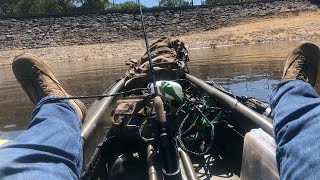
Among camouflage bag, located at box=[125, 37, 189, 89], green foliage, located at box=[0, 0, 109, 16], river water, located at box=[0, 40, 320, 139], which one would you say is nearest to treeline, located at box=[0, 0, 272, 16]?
green foliage, located at box=[0, 0, 109, 16]

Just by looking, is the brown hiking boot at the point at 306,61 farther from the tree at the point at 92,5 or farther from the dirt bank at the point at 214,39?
the tree at the point at 92,5

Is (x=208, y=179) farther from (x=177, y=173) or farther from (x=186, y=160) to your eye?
(x=177, y=173)

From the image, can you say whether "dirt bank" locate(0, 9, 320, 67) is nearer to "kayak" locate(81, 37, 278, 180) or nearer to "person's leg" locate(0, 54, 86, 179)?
"kayak" locate(81, 37, 278, 180)

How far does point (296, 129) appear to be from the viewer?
2109mm

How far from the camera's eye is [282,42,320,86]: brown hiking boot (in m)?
3.39

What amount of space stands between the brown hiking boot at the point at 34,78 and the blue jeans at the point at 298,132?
68.2 inches

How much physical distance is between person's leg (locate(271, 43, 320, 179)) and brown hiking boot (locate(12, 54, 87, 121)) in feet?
5.56

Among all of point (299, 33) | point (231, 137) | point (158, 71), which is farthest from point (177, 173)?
point (299, 33)

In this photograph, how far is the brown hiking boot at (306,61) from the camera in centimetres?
339

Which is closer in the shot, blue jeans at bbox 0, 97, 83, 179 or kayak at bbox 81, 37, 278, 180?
blue jeans at bbox 0, 97, 83, 179

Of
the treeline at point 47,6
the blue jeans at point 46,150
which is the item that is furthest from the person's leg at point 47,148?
the treeline at point 47,6

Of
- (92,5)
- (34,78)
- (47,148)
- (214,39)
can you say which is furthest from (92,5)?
(47,148)

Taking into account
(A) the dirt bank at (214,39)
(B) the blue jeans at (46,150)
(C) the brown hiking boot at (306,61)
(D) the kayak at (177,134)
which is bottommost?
(A) the dirt bank at (214,39)

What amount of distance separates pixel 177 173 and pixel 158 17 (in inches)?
1430
